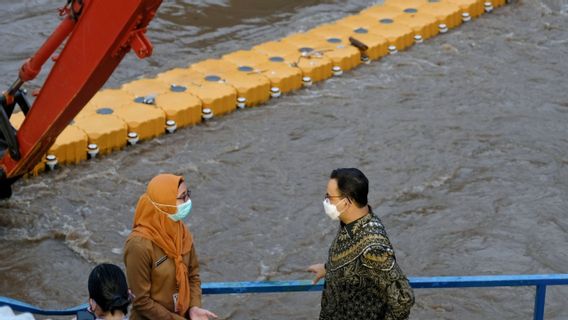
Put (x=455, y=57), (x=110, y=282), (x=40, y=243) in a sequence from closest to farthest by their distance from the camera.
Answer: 1. (x=110, y=282)
2. (x=40, y=243)
3. (x=455, y=57)

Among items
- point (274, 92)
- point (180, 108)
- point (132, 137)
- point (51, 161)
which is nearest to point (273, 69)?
point (274, 92)

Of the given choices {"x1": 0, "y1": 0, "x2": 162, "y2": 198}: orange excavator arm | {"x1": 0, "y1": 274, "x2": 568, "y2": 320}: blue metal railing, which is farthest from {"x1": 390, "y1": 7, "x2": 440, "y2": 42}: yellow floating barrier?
{"x1": 0, "y1": 274, "x2": 568, "y2": 320}: blue metal railing

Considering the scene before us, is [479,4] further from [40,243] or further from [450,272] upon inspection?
[40,243]

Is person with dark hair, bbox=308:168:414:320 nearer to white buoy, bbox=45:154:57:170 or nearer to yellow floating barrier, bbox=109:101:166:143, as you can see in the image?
white buoy, bbox=45:154:57:170

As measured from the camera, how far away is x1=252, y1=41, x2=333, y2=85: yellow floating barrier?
1085cm

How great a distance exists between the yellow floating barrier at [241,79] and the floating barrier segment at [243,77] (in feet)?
0.04

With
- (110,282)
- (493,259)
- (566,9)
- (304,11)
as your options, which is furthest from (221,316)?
(566,9)

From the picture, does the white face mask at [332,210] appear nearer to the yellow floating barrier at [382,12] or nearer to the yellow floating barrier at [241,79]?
the yellow floating barrier at [241,79]

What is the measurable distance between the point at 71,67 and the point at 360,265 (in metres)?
3.62

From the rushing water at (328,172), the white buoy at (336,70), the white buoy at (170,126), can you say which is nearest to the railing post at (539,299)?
the rushing water at (328,172)

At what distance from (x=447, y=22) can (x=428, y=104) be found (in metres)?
2.78

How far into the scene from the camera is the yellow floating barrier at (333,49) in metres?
11.2

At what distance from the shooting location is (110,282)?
3.70m

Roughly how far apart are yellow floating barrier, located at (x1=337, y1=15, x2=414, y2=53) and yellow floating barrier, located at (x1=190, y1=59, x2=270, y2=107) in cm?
220
